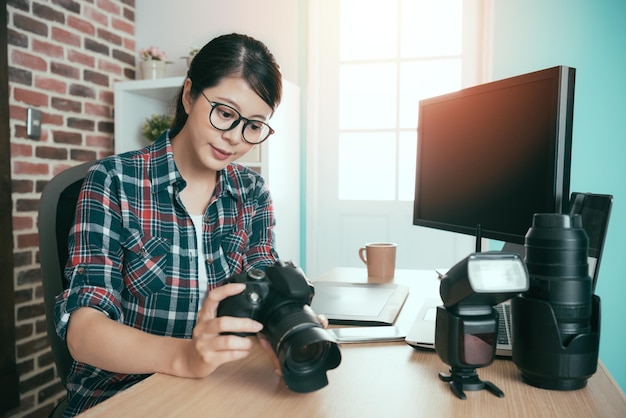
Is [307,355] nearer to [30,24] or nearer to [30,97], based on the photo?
[30,97]

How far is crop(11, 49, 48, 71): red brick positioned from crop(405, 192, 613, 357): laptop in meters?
1.97

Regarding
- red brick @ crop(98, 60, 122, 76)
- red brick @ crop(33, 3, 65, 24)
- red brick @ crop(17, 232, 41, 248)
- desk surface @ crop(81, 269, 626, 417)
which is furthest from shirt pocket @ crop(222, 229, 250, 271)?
red brick @ crop(98, 60, 122, 76)

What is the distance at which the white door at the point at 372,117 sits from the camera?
2.44 m

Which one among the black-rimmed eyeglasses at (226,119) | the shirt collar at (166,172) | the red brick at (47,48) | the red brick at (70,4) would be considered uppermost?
Answer: the red brick at (70,4)

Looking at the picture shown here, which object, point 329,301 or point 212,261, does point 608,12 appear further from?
point 212,261

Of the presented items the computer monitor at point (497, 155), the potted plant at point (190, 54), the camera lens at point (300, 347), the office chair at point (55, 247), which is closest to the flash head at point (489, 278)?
the camera lens at point (300, 347)

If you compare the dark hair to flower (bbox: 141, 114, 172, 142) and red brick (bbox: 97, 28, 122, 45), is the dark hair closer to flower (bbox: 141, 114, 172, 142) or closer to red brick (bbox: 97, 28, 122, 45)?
flower (bbox: 141, 114, 172, 142)

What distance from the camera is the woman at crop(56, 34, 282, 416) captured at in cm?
86

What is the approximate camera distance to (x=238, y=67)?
3.41ft

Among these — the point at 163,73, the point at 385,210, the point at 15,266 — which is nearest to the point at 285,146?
the point at 385,210

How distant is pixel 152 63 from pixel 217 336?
7.17 ft

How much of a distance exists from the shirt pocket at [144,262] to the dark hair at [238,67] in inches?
12.7

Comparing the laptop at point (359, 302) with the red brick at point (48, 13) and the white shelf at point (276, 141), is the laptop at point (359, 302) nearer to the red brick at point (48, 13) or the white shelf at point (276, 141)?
the white shelf at point (276, 141)

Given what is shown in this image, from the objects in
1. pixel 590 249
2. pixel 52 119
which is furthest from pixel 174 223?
pixel 52 119
